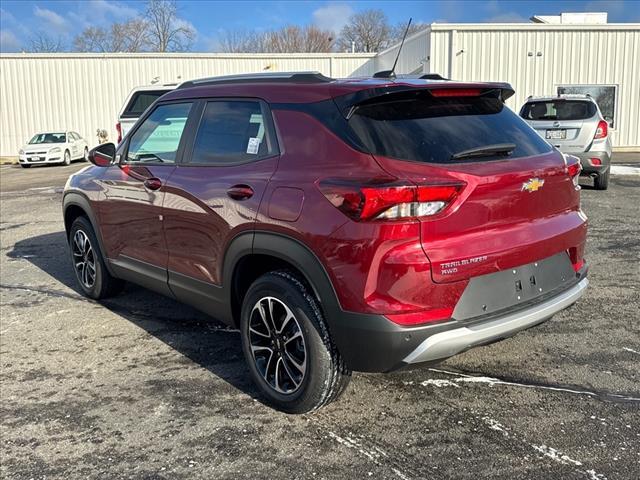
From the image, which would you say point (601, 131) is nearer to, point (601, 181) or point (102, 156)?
point (601, 181)

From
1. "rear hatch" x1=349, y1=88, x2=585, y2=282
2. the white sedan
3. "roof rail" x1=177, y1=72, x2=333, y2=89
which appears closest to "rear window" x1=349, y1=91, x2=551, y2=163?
"rear hatch" x1=349, y1=88, x2=585, y2=282

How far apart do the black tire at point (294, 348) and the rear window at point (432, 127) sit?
0.86 m

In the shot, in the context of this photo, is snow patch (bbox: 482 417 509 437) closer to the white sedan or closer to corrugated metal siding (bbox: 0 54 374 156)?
the white sedan

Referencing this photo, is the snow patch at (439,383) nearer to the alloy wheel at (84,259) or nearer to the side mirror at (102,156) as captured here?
the side mirror at (102,156)

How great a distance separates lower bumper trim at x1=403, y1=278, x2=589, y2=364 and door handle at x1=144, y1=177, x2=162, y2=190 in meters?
2.17

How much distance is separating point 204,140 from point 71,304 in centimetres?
251

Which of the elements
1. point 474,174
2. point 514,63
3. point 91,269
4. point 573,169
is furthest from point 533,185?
point 514,63

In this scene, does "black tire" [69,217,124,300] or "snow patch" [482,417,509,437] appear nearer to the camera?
"snow patch" [482,417,509,437]

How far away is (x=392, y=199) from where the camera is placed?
105 inches

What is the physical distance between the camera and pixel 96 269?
5246 mm

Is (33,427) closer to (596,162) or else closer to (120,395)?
(120,395)

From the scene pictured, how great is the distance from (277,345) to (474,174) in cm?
142

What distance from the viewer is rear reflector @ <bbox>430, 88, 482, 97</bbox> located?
3176 millimetres

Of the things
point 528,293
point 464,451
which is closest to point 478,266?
point 528,293
